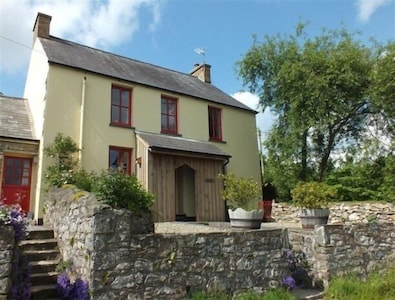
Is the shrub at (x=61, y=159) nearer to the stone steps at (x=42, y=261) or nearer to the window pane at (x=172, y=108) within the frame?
the stone steps at (x=42, y=261)

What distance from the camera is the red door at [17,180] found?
10.4 meters

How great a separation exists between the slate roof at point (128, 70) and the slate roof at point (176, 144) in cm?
229

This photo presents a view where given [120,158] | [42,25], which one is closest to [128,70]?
[42,25]

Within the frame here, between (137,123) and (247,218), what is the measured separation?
7.31m

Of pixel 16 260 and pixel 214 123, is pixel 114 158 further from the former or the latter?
pixel 16 260

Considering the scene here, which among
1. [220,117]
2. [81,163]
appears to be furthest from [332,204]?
[81,163]

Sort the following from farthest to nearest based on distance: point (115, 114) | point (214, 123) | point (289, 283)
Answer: point (214, 123)
point (115, 114)
point (289, 283)

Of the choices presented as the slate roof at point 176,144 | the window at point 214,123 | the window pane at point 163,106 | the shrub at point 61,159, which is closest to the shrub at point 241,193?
the slate roof at point 176,144

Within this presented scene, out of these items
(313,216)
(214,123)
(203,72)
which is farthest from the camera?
(203,72)

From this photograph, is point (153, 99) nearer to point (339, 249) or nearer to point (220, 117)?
point (220, 117)

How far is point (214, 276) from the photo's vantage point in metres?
5.56

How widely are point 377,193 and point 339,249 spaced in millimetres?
6634

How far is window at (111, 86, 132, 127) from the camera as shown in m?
12.5

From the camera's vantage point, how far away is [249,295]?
223 inches
